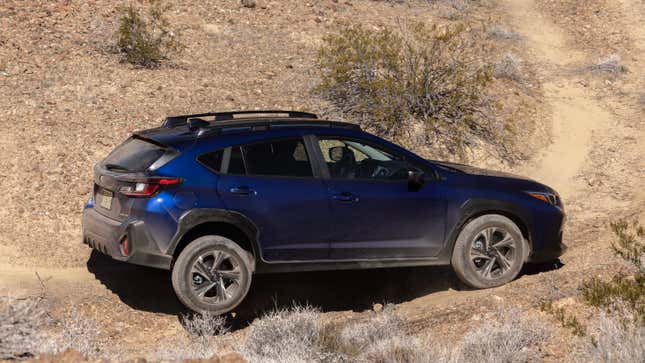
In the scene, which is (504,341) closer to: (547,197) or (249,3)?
(547,197)

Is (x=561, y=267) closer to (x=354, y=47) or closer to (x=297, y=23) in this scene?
(x=354, y=47)

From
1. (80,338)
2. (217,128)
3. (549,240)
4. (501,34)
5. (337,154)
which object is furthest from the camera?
(501,34)

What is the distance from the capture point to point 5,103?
12.2 meters

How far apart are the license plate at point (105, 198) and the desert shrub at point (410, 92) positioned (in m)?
6.15

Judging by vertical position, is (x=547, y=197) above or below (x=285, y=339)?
above

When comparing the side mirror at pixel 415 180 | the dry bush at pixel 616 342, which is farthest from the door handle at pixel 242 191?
the dry bush at pixel 616 342

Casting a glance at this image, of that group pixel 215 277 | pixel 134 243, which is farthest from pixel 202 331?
pixel 134 243

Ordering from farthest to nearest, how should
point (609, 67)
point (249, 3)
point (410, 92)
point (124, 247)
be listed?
point (249, 3) → point (609, 67) → point (410, 92) → point (124, 247)

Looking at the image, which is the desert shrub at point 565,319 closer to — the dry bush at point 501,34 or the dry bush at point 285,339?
the dry bush at point 285,339

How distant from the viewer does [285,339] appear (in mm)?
6652

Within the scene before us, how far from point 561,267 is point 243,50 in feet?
26.4

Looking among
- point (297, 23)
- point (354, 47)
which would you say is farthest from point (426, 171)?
point (297, 23)

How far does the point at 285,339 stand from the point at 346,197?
5.42 ft

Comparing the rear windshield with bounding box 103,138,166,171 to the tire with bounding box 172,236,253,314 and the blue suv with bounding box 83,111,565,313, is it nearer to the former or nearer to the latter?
the blue suv with bounding box 83,111,565,313
